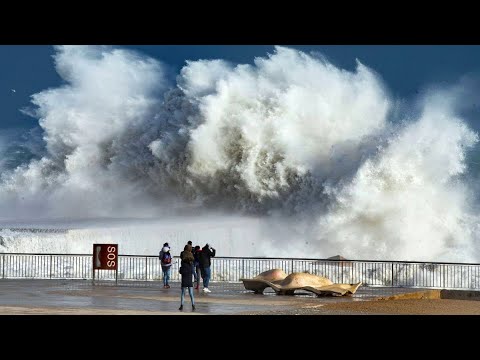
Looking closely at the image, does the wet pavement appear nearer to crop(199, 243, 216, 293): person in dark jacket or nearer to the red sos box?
crop(199, 243, 216, 293): person in dark jacket

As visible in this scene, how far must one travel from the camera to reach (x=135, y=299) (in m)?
26.8

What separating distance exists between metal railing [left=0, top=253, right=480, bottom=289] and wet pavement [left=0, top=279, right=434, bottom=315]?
3163mm

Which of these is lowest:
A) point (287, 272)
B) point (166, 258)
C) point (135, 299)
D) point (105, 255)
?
point (135, 299)

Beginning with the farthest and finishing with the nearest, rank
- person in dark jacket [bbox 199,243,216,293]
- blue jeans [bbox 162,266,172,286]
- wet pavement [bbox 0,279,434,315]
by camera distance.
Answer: blue jeans [bbox 162,266,172,286] < person in dark jacket [bbox 199,243,216,293] < wet pavement [bbox 0,279,434,315]

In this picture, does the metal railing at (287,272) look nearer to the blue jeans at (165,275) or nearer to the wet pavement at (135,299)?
the wet pavement at (135,299)

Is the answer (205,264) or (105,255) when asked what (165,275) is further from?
(205,264)

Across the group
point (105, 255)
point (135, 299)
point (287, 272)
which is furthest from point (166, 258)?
point (287, 272)

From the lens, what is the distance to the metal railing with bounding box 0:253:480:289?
39.2 meters

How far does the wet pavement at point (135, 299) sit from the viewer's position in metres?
22.8

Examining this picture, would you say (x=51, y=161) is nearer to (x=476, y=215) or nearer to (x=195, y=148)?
(x=195, y=148)

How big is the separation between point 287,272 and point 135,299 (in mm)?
15949

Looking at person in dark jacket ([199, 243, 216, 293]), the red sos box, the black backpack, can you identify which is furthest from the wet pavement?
the black backpack

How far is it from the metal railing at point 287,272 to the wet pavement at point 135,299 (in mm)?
3163
